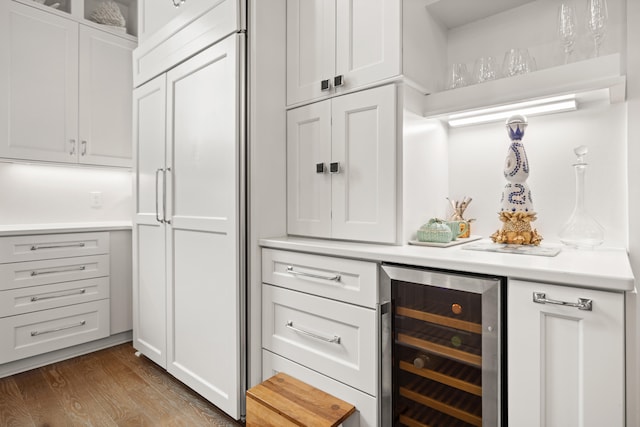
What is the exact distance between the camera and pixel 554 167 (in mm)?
1537

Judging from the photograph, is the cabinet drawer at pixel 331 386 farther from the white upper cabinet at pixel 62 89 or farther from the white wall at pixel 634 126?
the white upper cabinet at pixel 62 89

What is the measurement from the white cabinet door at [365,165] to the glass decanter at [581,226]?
0.65m

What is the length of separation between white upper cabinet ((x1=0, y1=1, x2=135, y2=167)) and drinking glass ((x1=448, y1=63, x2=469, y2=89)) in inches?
104

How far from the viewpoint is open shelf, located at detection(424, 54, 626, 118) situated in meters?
1.20

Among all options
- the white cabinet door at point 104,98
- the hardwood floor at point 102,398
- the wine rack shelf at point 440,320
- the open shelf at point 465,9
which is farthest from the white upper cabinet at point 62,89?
the wine rack shelf at point 440,320

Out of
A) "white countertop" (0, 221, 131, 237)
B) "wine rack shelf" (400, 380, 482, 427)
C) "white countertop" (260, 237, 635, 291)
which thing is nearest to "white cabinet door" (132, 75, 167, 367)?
"white countertop" (0, 221, 131, 237)

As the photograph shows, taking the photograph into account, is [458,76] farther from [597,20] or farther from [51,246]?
[51,246]

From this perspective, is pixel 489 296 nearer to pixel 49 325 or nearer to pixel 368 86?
pixel 368 86

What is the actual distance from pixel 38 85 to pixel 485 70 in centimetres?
295

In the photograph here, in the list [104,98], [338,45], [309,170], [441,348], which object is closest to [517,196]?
[441,348]

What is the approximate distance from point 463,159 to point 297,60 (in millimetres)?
966

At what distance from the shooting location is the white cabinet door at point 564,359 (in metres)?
0.89

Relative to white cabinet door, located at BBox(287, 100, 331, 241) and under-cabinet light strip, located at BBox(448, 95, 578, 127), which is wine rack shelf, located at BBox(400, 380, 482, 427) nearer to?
white cabinet door, located at BBox(287, 100, 331, 241)

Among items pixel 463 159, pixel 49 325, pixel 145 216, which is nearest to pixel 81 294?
pixel 49 325
